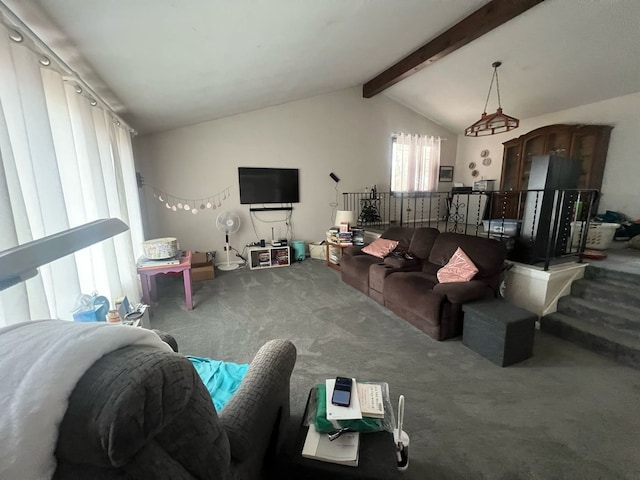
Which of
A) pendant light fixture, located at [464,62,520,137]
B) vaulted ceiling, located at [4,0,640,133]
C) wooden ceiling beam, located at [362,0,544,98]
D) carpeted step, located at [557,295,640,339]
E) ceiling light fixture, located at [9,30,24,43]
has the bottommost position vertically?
carpeted step, located at [557,295,640,339]

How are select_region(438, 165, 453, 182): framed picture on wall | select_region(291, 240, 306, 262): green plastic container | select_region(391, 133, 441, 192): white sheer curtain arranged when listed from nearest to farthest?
select_region(291, 240, 306, 262): green plastic container, select_region(391, 133, 441, 192): white sheer curtain, select_region(438, 165, 453, 182): framed picture on wall

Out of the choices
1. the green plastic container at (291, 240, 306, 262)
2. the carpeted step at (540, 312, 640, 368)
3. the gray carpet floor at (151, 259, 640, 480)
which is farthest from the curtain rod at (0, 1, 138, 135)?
the carpeted step at (540, 312, 640, 368)

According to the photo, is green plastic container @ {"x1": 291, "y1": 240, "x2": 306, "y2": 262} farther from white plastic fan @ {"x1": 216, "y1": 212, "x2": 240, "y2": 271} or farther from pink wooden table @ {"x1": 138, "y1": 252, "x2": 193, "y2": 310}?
pink wooden table @ {"x1": 138, "y1": 252, "x2": 193, "y2": 310}

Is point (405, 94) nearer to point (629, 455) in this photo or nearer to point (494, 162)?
point (494, 162)

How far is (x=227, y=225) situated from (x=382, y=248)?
2.54 metres

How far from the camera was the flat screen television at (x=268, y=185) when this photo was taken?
4.83 metres

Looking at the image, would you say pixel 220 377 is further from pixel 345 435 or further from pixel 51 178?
pixel 51 178

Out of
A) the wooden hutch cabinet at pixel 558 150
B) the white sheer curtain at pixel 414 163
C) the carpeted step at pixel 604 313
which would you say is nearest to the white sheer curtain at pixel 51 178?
the carpeted step at pixel 604 313

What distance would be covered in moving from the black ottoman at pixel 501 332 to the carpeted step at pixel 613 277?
1278mm

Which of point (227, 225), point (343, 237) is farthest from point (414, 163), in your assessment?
point (227, 225)

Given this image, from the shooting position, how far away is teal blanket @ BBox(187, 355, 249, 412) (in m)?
1.63

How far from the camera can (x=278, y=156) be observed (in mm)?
5008

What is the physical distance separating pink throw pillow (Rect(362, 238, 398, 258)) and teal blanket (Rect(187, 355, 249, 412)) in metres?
2.31

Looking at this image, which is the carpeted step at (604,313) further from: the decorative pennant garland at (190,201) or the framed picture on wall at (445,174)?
the decorative pennant garland at (190,201)
